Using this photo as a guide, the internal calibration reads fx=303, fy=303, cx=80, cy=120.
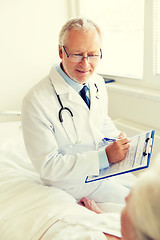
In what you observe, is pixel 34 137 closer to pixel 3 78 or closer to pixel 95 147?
pixel 95 147

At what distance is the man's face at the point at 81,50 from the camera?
1.44m

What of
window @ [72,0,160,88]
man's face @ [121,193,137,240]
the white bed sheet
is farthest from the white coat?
window @ [72,0,160,88]

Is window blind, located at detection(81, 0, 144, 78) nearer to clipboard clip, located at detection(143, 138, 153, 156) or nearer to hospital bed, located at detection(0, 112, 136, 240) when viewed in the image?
clipboard clip, located at detection(143, 138, 153, 156)

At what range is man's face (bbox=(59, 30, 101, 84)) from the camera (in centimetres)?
144

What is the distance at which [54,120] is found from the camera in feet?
4.79

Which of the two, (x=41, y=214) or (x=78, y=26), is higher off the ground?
(x=78, y=26)

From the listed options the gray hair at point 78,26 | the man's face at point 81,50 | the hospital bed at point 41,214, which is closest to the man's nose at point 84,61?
the man's face at point 81,50

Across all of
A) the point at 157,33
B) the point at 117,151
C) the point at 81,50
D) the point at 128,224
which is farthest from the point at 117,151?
the point at 157,33

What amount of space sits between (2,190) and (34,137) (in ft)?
1.03

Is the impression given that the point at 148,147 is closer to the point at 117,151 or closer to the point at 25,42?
the point at 117,151

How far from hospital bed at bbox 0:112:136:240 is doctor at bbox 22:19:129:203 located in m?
0.10

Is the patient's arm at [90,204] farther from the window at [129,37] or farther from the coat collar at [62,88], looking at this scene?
the window at [129,37]

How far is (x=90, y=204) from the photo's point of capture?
4.81 ft

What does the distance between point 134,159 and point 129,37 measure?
5.22ft
